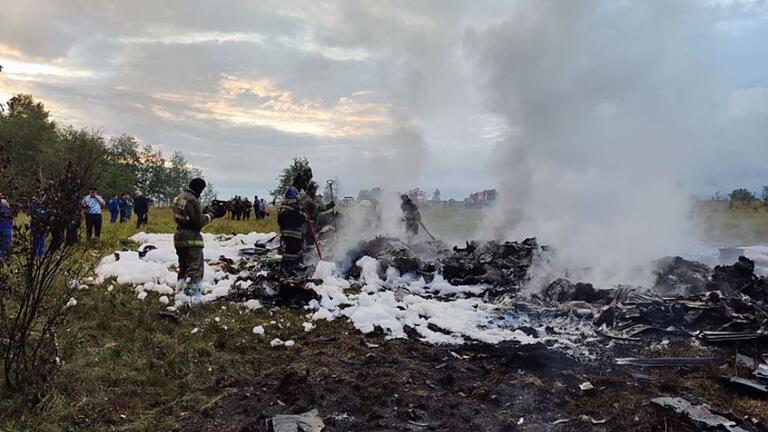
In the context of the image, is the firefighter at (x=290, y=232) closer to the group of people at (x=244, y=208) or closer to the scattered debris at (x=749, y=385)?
the scattered debris at (x=749, y=385)

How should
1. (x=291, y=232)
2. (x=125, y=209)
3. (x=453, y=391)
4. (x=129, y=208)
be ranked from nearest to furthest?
(x=453, y=391) → (x=291, y=232) → (x=125, y=209) → (x=129, y=208)

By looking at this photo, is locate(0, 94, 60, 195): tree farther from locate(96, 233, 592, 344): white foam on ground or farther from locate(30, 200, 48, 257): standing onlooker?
locate(30, 200, 48, 257): standing onlooker

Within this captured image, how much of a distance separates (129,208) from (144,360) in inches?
840

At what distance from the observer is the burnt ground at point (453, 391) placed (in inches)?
181

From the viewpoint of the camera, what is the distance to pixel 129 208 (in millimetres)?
24375

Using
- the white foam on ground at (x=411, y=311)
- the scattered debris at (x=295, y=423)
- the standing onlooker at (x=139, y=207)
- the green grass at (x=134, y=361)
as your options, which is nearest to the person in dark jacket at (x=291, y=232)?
the white foam on ground at (x=411, y=311)

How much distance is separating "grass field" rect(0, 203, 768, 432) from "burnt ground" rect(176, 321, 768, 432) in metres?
0.20

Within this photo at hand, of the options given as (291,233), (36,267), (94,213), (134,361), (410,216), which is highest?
(94,213)

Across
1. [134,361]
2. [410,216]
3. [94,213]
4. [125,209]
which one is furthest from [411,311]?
[125,209]

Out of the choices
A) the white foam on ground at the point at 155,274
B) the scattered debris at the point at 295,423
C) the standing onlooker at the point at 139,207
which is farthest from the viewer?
the standing onlooker at the point at 139,207

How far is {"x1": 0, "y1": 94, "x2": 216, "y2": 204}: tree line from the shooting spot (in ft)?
14.8

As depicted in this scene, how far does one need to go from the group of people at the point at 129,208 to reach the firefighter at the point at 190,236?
14100 mm

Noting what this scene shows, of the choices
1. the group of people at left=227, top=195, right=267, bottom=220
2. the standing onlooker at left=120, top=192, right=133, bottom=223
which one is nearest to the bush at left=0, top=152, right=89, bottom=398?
the standing onlooker at left=120, top=192, right=133, bottom=223

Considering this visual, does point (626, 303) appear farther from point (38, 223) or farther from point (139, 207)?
point (139, 207)
